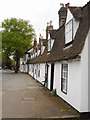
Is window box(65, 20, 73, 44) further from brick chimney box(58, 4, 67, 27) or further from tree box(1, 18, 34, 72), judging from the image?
tree box(1, 18, 34, 72)

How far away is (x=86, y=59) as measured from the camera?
1067 cm

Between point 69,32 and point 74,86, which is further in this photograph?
point 69,32

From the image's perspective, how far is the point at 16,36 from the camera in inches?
2298

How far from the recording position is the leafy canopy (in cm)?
5806

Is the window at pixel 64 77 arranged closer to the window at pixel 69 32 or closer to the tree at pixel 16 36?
the window at pixel 69 32

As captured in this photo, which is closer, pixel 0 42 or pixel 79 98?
pixel 79 98

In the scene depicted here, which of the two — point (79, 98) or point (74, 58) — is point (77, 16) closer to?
point (74, 58)

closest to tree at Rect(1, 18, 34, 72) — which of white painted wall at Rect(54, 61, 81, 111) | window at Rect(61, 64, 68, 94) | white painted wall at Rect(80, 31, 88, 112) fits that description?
window at Rect(61, 64, 68, 94)

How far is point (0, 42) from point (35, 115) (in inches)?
2078

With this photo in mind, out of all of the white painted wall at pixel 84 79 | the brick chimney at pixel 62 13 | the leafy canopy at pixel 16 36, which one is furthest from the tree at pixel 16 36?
the white painted wall at pixel 84 79

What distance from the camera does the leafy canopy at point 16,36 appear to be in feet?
190

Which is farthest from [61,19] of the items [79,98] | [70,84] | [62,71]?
[79,98]

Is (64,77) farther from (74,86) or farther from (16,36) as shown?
(16,36)

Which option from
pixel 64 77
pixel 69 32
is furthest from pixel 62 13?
pixel 64 77
